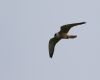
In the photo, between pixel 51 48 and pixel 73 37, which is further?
pixel 51 48

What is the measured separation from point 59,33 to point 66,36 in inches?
24.6

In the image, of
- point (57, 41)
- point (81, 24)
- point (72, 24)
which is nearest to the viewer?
point (81, 24)

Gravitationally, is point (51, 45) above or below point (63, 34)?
below

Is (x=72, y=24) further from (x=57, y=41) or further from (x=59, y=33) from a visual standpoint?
(x=57, y=41)

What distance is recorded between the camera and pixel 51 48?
17969mm

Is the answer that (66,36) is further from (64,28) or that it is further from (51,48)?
(51,48)

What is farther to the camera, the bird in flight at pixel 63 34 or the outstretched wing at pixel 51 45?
the outstretched wing at pixel 51 45

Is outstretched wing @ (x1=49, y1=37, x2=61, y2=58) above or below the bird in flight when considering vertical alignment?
below

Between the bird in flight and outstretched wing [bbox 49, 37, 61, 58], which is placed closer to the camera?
the bird in flight

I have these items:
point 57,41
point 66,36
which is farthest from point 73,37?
point 57,41

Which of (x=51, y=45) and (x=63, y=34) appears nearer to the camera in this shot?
(x=63, y=34)

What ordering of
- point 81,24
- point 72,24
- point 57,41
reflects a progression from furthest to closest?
point 57,41 < point 72,24 < point 81,24

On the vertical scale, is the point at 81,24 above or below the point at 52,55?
above

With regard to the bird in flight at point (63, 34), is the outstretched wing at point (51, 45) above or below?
below
